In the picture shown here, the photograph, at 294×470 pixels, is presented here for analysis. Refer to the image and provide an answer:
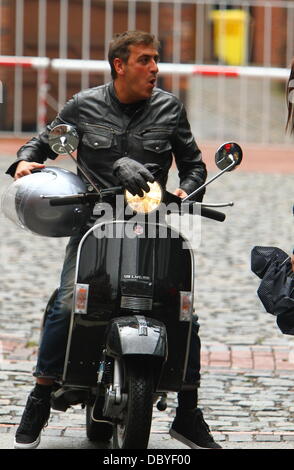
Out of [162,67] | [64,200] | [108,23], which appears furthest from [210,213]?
[108,23]

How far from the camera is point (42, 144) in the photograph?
5352 mm

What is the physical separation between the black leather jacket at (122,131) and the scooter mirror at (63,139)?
0.44 m

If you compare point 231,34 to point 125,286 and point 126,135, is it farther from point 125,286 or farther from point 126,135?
point 125,286

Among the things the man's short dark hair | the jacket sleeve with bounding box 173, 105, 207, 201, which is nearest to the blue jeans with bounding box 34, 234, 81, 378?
the jacket sleeve with bounding box 173, 105, 207, 201

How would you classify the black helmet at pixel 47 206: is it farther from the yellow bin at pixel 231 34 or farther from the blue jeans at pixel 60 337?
the yellow bin at pixel 231 34

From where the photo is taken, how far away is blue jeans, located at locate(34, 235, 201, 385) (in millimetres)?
4949

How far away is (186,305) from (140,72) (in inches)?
38.3

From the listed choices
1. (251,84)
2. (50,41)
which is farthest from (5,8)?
(251,84)

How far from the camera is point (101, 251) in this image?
488 centimetres

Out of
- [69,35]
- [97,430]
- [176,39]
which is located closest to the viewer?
[97,430]

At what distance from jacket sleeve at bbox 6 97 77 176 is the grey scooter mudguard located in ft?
2.89

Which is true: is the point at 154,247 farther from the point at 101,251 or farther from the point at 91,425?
the point at 91,425

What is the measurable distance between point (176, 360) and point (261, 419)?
1.07 metres

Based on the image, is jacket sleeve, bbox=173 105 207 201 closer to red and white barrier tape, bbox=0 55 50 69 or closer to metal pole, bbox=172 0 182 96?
red and white barrier tape, bbox=0 55 50 69
